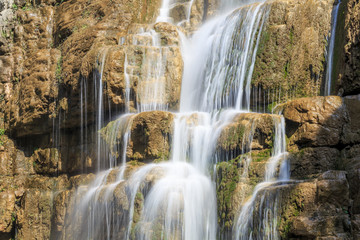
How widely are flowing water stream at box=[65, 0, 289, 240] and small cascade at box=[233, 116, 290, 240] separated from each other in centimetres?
A: 2

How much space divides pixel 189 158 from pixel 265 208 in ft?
10.7

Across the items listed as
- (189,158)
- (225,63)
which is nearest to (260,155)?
(189,158)

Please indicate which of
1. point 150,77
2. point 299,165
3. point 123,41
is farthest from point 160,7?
point 299,165

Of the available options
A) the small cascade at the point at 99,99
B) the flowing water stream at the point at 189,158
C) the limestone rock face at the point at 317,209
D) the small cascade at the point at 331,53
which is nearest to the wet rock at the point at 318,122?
the flowing water stream at the point at 189,158

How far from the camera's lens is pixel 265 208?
8016 millimetres

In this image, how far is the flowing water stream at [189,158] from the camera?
9.48 m

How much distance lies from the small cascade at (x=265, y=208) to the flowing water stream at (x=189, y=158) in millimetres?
17

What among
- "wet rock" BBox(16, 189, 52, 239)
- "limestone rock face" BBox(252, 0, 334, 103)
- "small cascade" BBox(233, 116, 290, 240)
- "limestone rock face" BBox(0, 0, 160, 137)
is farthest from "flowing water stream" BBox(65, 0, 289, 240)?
"wet rock" BBox(16, 189, 52, 239)

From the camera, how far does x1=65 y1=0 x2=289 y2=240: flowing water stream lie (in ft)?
31.1

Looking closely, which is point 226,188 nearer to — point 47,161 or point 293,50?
point 293,50

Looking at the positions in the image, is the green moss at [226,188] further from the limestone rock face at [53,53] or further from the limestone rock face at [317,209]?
the limestone rock face at [53,53]

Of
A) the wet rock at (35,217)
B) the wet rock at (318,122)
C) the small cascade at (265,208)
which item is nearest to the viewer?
the small cascade at (265,208)

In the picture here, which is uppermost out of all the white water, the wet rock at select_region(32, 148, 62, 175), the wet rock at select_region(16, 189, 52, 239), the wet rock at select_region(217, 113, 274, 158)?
the white water

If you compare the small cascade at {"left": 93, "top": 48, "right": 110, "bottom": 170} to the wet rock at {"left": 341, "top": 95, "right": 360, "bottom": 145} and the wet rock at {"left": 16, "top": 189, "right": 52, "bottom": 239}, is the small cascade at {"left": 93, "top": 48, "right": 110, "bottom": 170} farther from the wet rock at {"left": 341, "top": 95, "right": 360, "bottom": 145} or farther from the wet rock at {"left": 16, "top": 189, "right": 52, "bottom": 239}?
the wet rock at {"left": 341, "top": 95, "right": 360, "bottom": 145}
